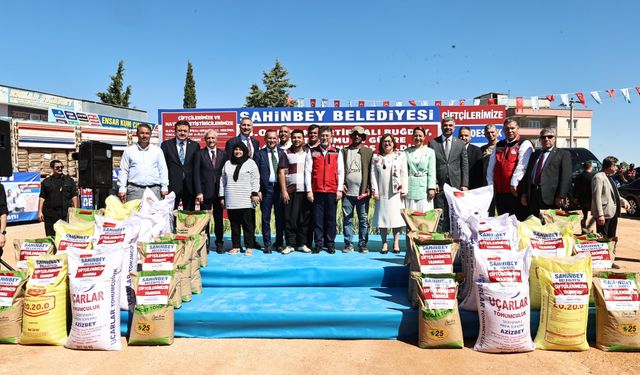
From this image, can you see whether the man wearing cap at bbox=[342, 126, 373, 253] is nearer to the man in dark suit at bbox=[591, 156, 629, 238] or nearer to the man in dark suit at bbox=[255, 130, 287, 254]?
the man in dark suit at bbox=[255, 130, 287, 254]

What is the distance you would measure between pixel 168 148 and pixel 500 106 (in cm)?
698

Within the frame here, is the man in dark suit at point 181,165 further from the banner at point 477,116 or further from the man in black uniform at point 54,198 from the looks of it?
the banner at point 477,116

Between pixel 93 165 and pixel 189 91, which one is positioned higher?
pixel 189 91

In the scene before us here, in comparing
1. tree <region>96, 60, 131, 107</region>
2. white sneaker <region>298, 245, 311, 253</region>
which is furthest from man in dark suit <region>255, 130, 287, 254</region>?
tree <region>96, 60, 131, 107</region>

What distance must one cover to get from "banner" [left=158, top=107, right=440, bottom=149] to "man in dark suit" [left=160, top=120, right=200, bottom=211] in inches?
161

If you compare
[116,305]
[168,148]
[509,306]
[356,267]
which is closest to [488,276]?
[509,306]

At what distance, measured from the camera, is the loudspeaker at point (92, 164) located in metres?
5.24

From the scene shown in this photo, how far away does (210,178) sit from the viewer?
474cm

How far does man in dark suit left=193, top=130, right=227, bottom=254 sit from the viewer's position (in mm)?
4730

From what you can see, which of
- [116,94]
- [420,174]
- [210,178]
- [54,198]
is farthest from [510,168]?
[116,94]

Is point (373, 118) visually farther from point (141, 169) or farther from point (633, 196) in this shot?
point (633, 196)

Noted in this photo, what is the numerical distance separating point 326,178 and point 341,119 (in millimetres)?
4580

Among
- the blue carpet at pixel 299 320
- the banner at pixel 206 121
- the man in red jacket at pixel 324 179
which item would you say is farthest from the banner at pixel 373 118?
the blue carpet at pixel 299 320

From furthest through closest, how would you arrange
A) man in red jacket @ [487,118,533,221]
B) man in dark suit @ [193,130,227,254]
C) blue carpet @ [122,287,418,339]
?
man in dark suit @ [193,130,227,254] → man in red jacket @ [487,118,533,221] → blue carpet @ [122,287,418,339]
